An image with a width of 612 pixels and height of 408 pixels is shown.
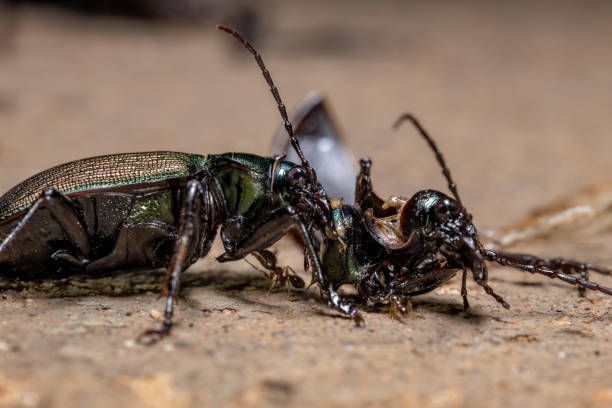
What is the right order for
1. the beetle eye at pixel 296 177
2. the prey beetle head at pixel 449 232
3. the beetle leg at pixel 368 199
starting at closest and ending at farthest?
the prey beetle head at pixel 449 232
the beetle eye at pixel 296 177
the beetle leg at pixel 368 199

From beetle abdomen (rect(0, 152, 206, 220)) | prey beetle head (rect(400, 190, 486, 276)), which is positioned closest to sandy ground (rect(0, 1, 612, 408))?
prey beetle head (rect(400, 190, 486, 276))

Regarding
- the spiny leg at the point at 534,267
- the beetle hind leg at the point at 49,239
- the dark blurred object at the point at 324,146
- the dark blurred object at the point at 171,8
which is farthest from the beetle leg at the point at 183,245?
the dark blurred object at the point at 171,8

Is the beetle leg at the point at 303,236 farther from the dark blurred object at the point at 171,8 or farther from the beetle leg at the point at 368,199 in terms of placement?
the dark blurred object at the point at 171,8

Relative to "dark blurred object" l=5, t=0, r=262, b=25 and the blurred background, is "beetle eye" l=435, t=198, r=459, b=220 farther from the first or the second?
"dark blurred object" l=5, t=0, r=262, b=25

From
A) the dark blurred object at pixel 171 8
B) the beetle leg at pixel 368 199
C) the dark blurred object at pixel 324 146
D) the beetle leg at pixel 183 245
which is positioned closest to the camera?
the beetle leg at pixel 183 245

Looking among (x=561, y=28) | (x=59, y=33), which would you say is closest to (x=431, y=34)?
(x=561, y=28)

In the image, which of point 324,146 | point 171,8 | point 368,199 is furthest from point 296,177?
point 171,8

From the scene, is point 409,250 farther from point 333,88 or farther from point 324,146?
point 333,88
